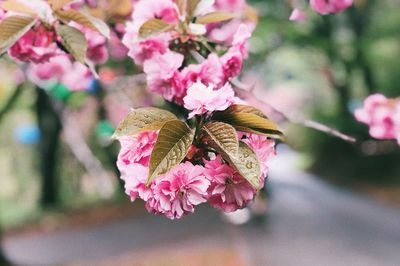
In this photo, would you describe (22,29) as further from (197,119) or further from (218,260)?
(218,260)

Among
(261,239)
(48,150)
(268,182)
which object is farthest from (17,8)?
(48,150)

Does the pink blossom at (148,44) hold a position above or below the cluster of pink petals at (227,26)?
above

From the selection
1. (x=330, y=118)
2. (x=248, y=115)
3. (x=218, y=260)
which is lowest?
(x=330, y=118)

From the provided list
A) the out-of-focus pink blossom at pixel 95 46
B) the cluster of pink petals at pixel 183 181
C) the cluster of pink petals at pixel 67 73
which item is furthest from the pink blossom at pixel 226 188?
the cluster of pink petals at pixel 67 73

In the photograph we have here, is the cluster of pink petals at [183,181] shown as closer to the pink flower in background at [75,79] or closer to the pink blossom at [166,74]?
the pink blossom at [166,74]

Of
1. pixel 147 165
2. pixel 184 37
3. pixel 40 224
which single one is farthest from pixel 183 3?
pixel 40 224

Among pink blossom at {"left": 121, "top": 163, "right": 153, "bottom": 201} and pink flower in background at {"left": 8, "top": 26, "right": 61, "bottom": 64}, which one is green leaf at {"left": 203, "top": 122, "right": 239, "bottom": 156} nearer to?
pink blossom at {"left": 121, "top": 163, "right": 153, "bottom": 201}

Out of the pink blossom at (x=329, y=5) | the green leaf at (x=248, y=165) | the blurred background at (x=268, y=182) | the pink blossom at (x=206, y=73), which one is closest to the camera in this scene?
the green leaf at (x=248, y=165)
